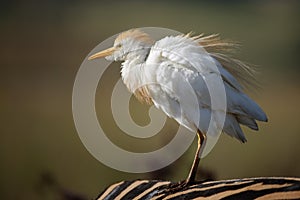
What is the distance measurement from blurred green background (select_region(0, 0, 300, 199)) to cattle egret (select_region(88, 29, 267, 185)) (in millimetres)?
347

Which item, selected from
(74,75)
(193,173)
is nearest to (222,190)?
(193,173)

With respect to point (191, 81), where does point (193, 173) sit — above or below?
below

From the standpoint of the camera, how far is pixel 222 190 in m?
1.41

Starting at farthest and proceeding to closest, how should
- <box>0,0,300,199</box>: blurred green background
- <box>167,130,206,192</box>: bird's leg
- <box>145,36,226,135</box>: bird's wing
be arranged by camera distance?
<box>0,0,300,199</box>: blurred green background < <box>145,36,226,135</box>: bird's wing < <box>167,130,206,192</box>: bird's leg

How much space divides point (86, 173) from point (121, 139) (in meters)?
0.17

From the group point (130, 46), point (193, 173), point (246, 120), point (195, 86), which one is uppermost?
point (130, 46)

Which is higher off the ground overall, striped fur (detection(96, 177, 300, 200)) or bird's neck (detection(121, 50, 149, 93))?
bird's neck (detection(121, 50, 149, 93))

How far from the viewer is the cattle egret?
1696mm

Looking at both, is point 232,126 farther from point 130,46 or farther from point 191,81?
point 130,46

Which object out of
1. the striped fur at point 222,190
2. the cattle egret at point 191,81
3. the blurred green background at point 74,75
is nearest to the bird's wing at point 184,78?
the cattle egret at point 191,81

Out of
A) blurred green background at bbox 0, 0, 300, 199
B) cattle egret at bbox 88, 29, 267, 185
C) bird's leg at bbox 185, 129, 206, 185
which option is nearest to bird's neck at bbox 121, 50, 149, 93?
cattle egret at bbox 88, 29, 267, 185

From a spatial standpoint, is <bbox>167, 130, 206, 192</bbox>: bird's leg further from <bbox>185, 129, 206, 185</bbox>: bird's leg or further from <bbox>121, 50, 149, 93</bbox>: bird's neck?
<bbox>121, 50, 149, 93</bbox>: bird's neck

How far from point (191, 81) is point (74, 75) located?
23.8 inches

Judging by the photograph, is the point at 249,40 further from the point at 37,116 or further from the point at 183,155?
the point at 37,116
